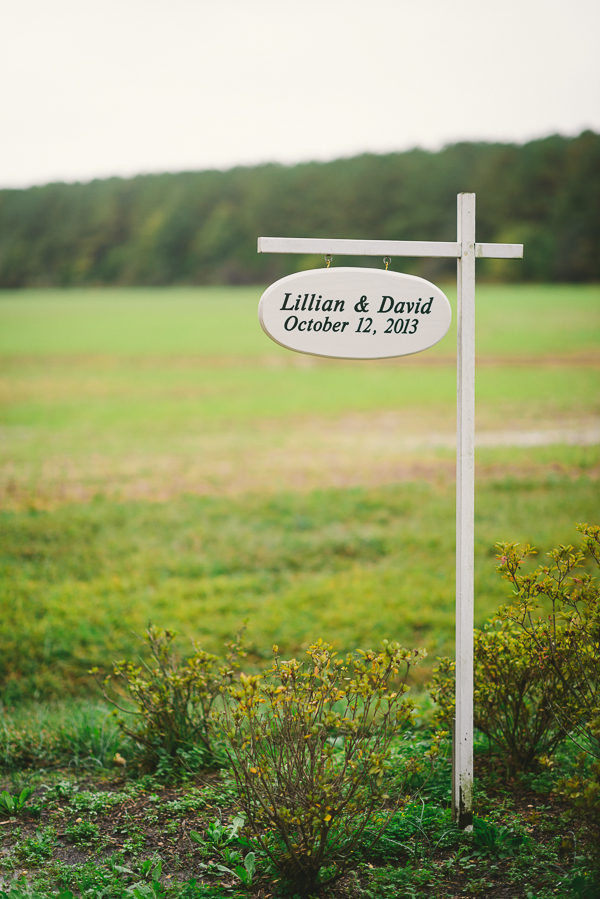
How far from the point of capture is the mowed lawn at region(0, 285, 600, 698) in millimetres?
5395

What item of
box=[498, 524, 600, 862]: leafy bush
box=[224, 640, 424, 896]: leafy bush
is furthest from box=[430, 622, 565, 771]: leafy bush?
box=[224, 640, 424, 896]: leafy bush

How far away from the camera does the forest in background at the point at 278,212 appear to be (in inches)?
1464

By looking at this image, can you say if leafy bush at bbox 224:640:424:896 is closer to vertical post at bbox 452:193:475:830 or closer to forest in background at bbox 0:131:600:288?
vertical post at bbox 452:193:475:830

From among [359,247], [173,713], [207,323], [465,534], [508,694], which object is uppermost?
[207,323]

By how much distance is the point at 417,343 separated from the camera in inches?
101

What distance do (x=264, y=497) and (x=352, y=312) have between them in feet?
22.9

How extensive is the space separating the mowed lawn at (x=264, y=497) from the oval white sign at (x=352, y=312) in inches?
121

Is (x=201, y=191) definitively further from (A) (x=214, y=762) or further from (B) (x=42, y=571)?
(A) (x=214, y=762)

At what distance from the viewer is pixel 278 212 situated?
139ft

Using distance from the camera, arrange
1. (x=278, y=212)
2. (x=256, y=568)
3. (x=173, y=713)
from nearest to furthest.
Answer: (x=173, y=713)
(x=256, y=568)
(x=278, y=212)

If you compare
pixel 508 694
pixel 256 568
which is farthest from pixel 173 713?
pixel 256 568

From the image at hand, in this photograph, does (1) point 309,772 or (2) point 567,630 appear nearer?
(1) point 309,772

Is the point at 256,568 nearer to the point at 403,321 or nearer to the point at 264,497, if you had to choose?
the point at 264,497

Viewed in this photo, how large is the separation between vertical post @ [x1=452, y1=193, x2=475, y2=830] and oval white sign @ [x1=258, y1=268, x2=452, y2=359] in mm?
128
